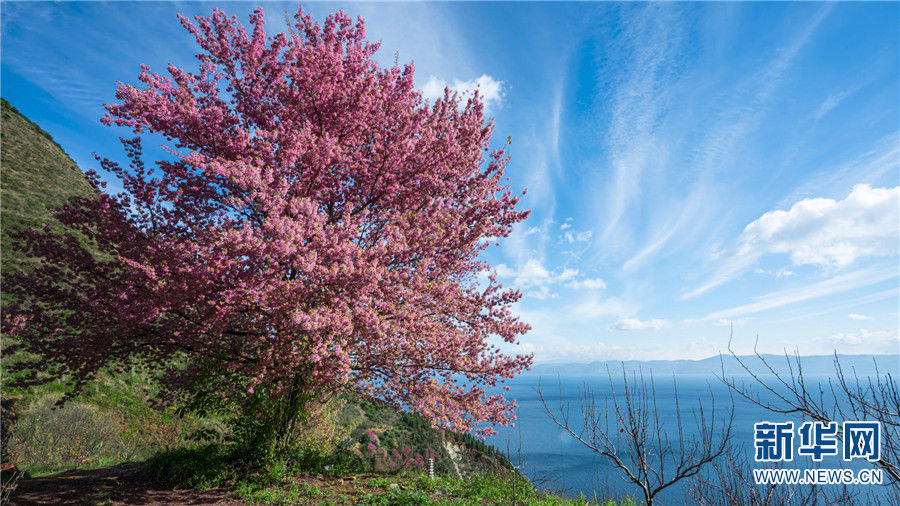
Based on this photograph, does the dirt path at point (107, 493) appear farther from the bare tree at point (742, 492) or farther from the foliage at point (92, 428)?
the bare tree at point (742, 492)

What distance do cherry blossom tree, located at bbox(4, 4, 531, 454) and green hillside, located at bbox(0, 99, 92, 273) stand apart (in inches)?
831

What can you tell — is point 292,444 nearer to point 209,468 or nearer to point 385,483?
point 209,468

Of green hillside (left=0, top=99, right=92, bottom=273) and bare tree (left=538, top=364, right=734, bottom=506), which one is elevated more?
green hillside (left=0, top=99, right=92, bottom=273)

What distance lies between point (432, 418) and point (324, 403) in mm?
3522

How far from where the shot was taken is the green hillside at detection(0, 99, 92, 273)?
87.3 feet

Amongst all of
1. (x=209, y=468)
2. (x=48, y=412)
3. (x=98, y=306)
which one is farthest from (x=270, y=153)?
(x=48, y=412)

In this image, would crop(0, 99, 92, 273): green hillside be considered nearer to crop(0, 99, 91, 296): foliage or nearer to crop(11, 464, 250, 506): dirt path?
crop(0, 99, 91, 296): foliage

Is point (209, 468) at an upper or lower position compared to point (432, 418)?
lower

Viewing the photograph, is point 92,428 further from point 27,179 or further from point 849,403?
point 27,179

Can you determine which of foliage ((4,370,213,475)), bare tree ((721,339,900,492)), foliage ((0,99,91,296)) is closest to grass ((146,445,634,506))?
foliage ((4,370,213,475))

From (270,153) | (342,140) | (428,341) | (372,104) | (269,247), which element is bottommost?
(428,341)

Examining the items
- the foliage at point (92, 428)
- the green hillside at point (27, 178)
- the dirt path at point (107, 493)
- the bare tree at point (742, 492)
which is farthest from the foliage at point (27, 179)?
the bare tree at point (742, 492)

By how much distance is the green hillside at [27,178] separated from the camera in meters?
26.6

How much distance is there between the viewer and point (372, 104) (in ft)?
29.0
